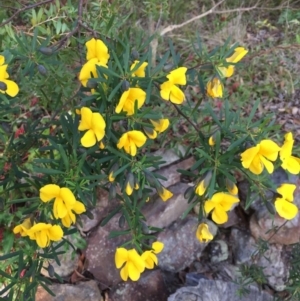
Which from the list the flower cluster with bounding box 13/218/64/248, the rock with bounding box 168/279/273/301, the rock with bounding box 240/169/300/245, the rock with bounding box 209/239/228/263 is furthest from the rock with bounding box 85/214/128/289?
the flower cluster with bounding box 13/218/64/248

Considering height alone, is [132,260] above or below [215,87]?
below

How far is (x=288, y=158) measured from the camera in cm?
137

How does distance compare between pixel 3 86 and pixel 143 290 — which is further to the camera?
pixel 143 290

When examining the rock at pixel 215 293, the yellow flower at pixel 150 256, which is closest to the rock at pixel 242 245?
the rock at pixel 215 293

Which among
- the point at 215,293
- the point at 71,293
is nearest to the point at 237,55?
the point at 215,293

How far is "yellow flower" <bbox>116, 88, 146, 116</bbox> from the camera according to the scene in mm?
1299

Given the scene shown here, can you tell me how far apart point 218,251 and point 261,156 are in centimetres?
155

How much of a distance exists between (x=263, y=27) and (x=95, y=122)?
2898mm

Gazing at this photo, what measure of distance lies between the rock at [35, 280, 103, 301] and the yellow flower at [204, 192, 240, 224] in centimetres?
128

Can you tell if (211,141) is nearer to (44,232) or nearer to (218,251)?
(44,232)

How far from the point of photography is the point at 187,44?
3369 millimetres

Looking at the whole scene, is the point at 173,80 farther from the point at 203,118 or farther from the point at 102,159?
the point at 203,118

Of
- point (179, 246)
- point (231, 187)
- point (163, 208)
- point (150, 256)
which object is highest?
point (231, 187)

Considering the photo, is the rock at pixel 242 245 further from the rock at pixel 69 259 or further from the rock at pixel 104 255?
the rock at pixel 69 259
